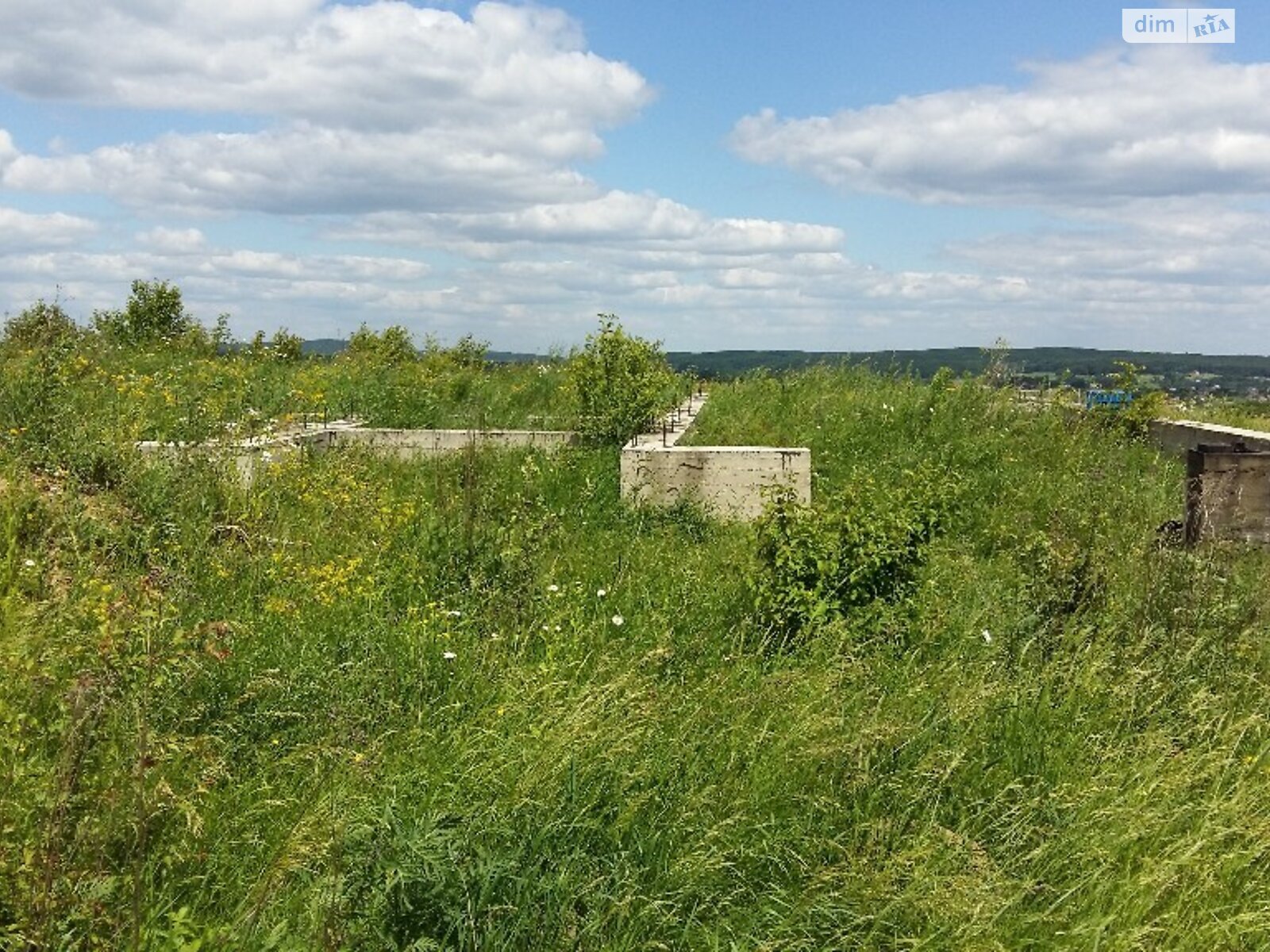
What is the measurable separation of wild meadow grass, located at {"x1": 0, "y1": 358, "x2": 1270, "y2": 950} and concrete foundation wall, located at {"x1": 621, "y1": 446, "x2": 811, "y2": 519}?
1.47 meters

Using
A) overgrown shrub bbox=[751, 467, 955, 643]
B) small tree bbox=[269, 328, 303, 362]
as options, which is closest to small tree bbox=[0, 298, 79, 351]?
small tree bbox=[269, 328, 303, 362]

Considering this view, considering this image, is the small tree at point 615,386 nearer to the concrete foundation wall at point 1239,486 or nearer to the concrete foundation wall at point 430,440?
the concrete foundation wall at point 430,440

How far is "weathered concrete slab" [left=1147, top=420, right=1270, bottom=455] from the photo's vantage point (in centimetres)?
993

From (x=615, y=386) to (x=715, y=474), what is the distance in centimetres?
197

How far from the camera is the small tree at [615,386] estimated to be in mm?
9414

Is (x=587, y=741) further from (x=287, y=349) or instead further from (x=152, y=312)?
(x=152, y=312)

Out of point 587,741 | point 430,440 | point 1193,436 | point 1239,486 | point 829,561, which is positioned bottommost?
point 587,741

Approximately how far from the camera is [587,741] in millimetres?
3457

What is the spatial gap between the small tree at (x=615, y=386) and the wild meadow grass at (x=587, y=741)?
284 cm

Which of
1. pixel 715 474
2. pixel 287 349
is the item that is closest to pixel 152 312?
pixel 287 349

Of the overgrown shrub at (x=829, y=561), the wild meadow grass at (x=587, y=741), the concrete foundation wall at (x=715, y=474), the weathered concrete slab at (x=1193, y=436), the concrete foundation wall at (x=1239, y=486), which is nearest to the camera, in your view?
the wild meadow grass at (x=587, y=741)

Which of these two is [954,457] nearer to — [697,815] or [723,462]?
[723,462]

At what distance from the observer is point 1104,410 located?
11523mm

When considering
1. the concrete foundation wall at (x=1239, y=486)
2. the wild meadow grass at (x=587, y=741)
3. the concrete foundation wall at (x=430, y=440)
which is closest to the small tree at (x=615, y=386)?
the concrete foundation wall at (x=430, y=440)
